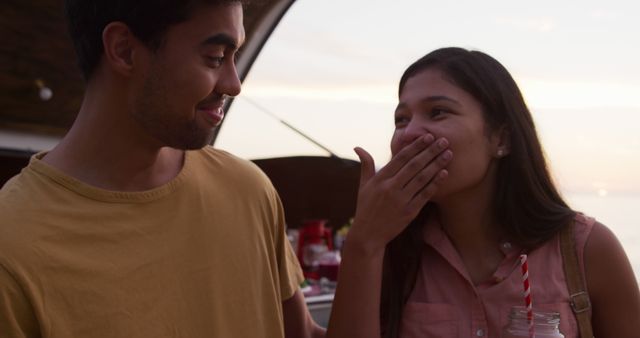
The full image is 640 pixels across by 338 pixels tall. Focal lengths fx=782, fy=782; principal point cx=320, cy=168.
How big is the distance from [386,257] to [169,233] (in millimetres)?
677

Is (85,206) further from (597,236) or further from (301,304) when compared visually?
(597,236)

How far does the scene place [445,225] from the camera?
2.13m

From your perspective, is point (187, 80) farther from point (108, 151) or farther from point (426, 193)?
point (426, 193)

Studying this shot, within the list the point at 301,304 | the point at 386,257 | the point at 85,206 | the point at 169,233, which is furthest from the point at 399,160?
the point at 85,206

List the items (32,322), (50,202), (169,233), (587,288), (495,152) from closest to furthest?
1. (32,322)
2. (50,202)
3. (169,233)
4. (587,288)
5. (495,152)

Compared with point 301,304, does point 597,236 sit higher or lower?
higher

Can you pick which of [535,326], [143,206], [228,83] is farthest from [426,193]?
[143,206]

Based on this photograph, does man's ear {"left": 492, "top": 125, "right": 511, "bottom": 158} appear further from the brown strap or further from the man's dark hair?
the man's dark hair

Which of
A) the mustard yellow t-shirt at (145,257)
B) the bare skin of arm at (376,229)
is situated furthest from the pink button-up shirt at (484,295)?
the mustard yellow t-shirt at (145,257)

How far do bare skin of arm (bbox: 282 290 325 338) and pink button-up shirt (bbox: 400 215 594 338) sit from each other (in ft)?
0.82

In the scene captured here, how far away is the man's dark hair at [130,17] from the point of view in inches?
67.4

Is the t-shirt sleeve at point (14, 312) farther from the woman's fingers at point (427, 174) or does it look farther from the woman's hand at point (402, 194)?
the woman's fingers at point (427, 174)

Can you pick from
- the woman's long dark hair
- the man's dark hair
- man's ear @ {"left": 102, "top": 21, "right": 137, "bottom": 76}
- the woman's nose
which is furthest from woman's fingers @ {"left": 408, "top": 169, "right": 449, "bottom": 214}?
man's ear @ {"left": 102, "top": 21, "right": 137, "bottom": 76}

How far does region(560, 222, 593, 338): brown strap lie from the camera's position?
1920mm
